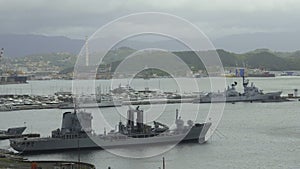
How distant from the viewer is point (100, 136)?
17.2 m

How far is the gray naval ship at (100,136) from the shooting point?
54.3 ft

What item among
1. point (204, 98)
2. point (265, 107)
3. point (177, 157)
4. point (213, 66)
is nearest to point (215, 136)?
point (177, 157)

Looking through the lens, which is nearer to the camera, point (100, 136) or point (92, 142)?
point (92, 142)

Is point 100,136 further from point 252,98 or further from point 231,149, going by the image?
point 252,98

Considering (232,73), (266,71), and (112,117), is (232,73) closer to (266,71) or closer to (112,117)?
(266,71)

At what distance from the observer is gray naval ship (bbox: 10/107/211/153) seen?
16.6m

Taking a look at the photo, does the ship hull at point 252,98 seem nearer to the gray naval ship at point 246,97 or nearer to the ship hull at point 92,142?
the gray naval ship at point 246,97

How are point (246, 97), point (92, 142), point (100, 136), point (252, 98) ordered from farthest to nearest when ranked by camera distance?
point (246, 97), point (252, 98), point (100, 136), point (92, 142)

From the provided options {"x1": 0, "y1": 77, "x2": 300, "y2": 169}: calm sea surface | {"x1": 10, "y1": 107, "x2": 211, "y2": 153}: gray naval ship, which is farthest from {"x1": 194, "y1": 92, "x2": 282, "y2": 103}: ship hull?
{"x1": 10, "y1": 107, "x2": 211, "y2": 153}: gray naval ship

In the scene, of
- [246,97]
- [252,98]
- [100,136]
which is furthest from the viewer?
[246,97]

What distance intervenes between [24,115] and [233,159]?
1780 cm

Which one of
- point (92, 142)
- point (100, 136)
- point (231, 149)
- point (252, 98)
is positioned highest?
point (252, 98)

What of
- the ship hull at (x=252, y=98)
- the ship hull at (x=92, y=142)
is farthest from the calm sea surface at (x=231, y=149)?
the ship hull at (x=252, y=98)

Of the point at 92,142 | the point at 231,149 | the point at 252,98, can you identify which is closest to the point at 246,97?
the point at 252,98
